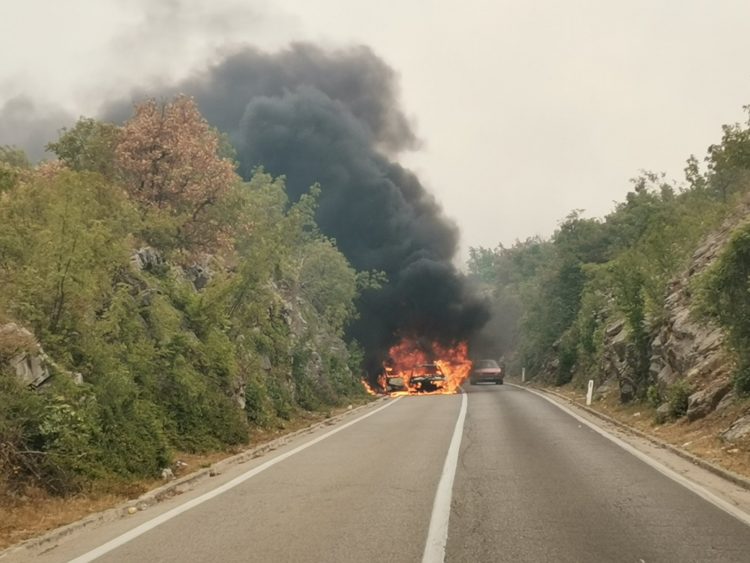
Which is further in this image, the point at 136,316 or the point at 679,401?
the point at 679,401

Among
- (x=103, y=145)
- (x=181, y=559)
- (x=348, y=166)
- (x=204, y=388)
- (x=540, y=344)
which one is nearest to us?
(x=181, y=559)

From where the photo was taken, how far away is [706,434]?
13.6 meters

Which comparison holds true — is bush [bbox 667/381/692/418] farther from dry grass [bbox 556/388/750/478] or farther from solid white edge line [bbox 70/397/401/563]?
solid white edge line [bbox 70/397/401/563]

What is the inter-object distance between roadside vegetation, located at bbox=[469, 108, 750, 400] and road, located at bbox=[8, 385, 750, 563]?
154 inches

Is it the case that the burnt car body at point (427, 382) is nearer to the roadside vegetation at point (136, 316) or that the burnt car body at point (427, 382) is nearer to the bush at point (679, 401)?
the roadside vegetation at point (136, 316)

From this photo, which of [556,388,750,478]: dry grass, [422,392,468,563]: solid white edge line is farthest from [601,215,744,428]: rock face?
[422,392,468,563]: solid white edge line

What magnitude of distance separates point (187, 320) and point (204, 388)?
2435mm

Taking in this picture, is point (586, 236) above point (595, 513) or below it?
above

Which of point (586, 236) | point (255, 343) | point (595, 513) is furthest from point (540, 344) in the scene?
point (595, 513)

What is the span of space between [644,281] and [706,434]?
9.44 meters

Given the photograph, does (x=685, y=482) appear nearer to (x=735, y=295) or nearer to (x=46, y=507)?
(x=735, y=295)

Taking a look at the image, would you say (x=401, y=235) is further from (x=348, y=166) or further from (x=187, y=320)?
(x=187, y=320)

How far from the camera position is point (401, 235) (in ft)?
199

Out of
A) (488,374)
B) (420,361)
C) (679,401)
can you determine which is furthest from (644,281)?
(420,361)
